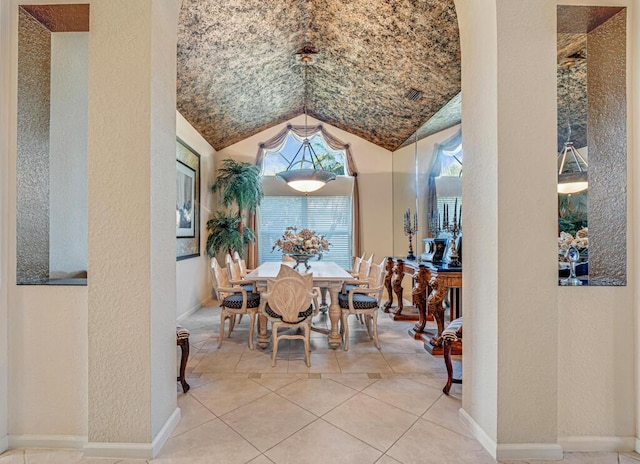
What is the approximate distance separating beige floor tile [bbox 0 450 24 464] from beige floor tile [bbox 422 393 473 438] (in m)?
2.31

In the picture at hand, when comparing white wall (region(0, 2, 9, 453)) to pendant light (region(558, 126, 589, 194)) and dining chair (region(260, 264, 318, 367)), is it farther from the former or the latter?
pendant light (region(558, 126, 589, 194))

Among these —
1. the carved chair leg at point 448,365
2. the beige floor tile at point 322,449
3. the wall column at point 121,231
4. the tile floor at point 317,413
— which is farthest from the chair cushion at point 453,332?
the wall column at point 121,231

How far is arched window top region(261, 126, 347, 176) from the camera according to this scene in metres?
6.36

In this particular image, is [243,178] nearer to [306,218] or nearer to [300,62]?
[306,218]

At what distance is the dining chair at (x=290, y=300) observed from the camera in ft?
9.44

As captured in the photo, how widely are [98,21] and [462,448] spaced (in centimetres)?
305

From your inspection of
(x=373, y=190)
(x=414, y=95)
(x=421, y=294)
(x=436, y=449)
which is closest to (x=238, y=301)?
(x=421, y=294)

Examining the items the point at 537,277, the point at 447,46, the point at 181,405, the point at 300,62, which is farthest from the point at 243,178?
the point at 537,277

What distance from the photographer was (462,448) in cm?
176

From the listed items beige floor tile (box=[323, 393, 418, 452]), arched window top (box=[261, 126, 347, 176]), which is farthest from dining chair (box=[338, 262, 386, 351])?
arched window top (box=[261, 126, 347, 176])

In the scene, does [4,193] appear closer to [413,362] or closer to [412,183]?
[413,362]

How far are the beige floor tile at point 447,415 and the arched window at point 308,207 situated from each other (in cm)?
425

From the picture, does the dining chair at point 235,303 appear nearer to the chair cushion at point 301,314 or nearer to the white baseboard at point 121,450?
A: the chair cushion at point 301,314

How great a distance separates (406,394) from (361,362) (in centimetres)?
65
